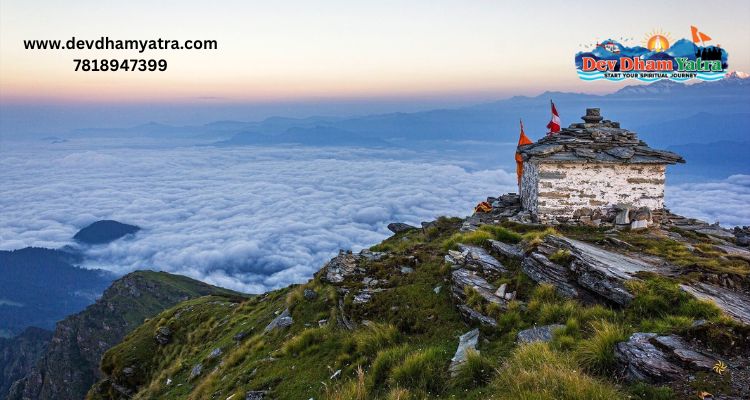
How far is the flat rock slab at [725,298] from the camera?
8781 mm

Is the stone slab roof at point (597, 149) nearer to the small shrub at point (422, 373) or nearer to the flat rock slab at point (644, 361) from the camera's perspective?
the flat rock slab at point (644, 361)

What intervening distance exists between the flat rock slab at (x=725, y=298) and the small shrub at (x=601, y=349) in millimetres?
2806

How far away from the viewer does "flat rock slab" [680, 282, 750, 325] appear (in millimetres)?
8781

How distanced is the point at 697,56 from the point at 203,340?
129 ft

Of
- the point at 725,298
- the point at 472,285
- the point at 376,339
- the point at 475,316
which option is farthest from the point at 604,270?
the point at 376,339

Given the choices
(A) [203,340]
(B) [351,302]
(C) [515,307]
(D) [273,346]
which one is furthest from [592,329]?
(A) [203,340]

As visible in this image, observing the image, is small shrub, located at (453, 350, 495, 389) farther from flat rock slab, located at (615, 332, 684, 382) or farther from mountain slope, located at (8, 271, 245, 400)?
mountain slope, located at (8, 271, 245, 400)

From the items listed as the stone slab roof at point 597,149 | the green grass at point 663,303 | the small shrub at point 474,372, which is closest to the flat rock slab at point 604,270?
the green grass at point 663,303

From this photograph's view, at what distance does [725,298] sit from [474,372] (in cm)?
650

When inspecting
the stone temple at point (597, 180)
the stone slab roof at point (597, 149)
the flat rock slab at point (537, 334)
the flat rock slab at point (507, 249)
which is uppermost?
the stone slab roof at point (597, 149)

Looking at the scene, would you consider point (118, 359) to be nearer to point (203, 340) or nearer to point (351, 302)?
point (203, 340)

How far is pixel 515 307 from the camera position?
33.1 ft

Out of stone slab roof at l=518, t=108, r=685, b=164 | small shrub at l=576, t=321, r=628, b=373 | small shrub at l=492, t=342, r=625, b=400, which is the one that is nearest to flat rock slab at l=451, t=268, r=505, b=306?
small shrub at l=576, t=321, r=628, b=373

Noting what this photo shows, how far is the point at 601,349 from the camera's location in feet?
23.8
